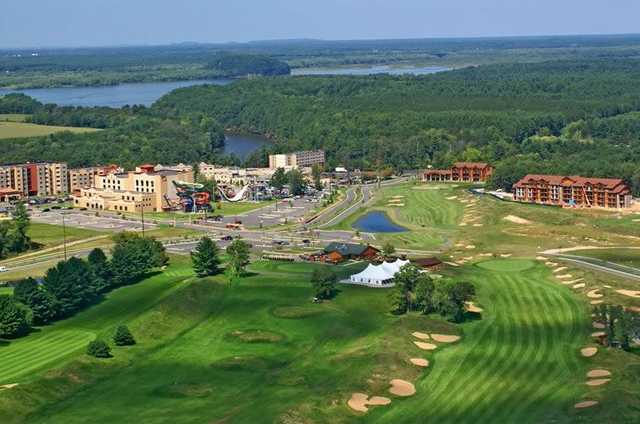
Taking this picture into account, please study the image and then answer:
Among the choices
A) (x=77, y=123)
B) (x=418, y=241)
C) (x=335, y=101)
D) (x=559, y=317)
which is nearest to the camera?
(x=559, y=317)

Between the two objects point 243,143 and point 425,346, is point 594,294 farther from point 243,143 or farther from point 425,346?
point 243,143

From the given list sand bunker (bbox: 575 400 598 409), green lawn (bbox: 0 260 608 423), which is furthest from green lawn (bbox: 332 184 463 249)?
sand bunker (bbox: 575 400 598 409)

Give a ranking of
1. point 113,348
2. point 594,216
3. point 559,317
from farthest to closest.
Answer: point 594,216, point 559,317, point 113,348

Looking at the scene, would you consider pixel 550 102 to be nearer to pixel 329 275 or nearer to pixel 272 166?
pixel 272 166

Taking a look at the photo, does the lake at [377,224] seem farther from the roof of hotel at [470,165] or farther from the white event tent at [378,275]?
the roof of hotel at [470,165]

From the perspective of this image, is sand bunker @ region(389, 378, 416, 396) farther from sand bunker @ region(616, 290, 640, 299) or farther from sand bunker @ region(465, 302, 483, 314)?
sand bunker @ region(616, 290, 640, 299)

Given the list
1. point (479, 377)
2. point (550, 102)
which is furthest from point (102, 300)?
point (550, 102)

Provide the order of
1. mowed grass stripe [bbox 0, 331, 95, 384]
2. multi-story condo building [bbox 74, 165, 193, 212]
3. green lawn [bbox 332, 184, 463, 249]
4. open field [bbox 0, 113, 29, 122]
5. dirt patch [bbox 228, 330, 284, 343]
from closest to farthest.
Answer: mowed grass stripe [bbox 0, 331, 95, 384] → dirt patch [bbox 228, 330, 284, 343] → green lawn [bbox 332, 184, 463, 249] → multi-story condo building [bbox 74, 165, 193, 212] → open field [bbox 0, 113, 29, 122]
